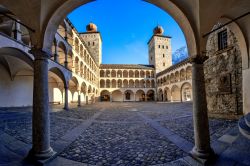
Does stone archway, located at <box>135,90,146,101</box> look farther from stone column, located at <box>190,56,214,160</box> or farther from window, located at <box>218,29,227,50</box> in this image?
stone column, located at <box>190,56,214,160</box>

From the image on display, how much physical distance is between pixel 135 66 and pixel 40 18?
165ft

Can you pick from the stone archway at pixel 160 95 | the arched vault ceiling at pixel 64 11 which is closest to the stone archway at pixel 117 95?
the stone archway at pixel 160 95

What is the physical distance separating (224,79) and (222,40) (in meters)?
2.45

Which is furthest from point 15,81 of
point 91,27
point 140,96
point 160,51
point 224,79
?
point 160,51

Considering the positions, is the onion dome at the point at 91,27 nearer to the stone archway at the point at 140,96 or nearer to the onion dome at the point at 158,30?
the onion dome at the point at 158,30

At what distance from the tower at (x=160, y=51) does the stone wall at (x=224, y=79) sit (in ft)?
143

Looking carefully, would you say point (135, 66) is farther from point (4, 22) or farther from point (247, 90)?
point (247, 90)

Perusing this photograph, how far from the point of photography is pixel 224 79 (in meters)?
9.11

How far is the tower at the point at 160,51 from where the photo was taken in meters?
54.5

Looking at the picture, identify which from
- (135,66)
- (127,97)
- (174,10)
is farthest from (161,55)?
(174,10)

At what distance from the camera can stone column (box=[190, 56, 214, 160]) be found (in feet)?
12.8

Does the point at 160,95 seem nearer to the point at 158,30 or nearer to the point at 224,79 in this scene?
the point at 158,30

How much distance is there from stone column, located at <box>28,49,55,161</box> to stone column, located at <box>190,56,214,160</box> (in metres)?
3.74

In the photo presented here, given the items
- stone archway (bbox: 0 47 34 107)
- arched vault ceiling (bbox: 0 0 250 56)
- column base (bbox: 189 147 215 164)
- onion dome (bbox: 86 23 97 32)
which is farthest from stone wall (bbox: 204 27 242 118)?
onion dome (bbox: 86 23 97 32)
